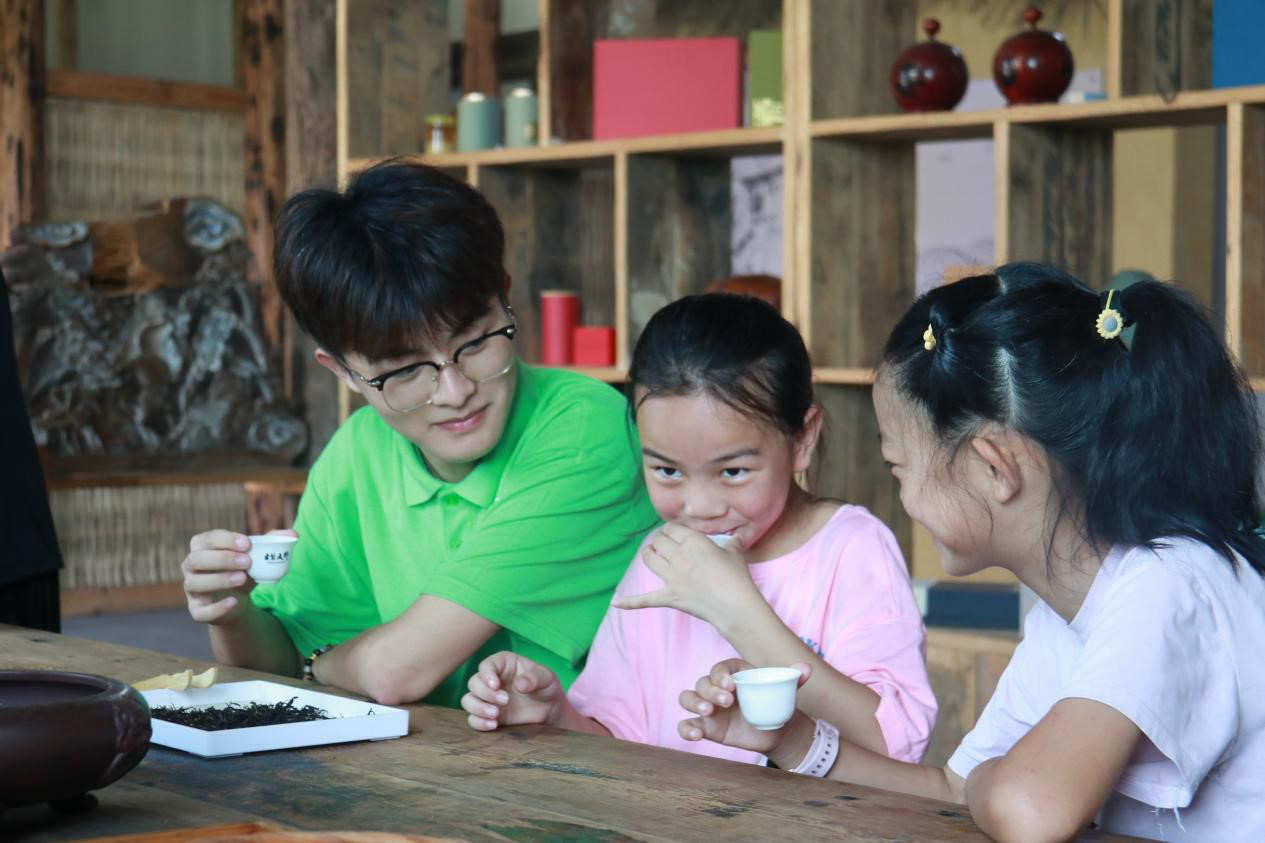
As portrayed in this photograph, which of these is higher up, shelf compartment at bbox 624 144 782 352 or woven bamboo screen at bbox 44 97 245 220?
woven bamboo screen at bbox 44 97 245 220

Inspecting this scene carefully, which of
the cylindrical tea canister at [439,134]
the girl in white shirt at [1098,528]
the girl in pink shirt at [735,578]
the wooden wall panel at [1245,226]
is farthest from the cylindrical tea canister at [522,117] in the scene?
the girl in white shirt at [1098,528]

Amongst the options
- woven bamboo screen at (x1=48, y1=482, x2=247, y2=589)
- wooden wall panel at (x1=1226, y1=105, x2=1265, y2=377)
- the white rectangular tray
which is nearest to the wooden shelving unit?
wooden wall panel at (x1=1226, y1=105, x2=1265, y2=377)

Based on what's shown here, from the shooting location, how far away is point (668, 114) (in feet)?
12.2

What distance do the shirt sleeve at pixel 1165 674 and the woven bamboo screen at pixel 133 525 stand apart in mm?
4501

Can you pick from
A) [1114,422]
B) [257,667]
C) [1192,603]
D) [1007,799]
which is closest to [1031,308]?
[1114,422]

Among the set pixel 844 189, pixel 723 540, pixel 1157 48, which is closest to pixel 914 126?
pixel 844 189

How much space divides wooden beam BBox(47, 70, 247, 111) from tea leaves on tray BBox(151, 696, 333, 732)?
4.17 metres

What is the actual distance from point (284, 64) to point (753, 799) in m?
4.84

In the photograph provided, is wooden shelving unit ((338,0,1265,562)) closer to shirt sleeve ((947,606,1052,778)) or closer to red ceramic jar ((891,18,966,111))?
red ceramic jar ((891,18,966,111))

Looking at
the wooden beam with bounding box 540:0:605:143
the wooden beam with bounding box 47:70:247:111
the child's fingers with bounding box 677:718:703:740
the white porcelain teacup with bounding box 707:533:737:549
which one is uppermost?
the wooden beam with bounding box 47:70:247:111

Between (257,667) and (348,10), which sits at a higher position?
(348,10)

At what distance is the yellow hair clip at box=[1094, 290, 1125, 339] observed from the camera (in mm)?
1377

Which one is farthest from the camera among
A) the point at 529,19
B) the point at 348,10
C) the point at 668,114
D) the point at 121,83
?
the point at 529,19

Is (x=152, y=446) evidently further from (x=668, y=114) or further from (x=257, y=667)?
(x=257, y=667)
